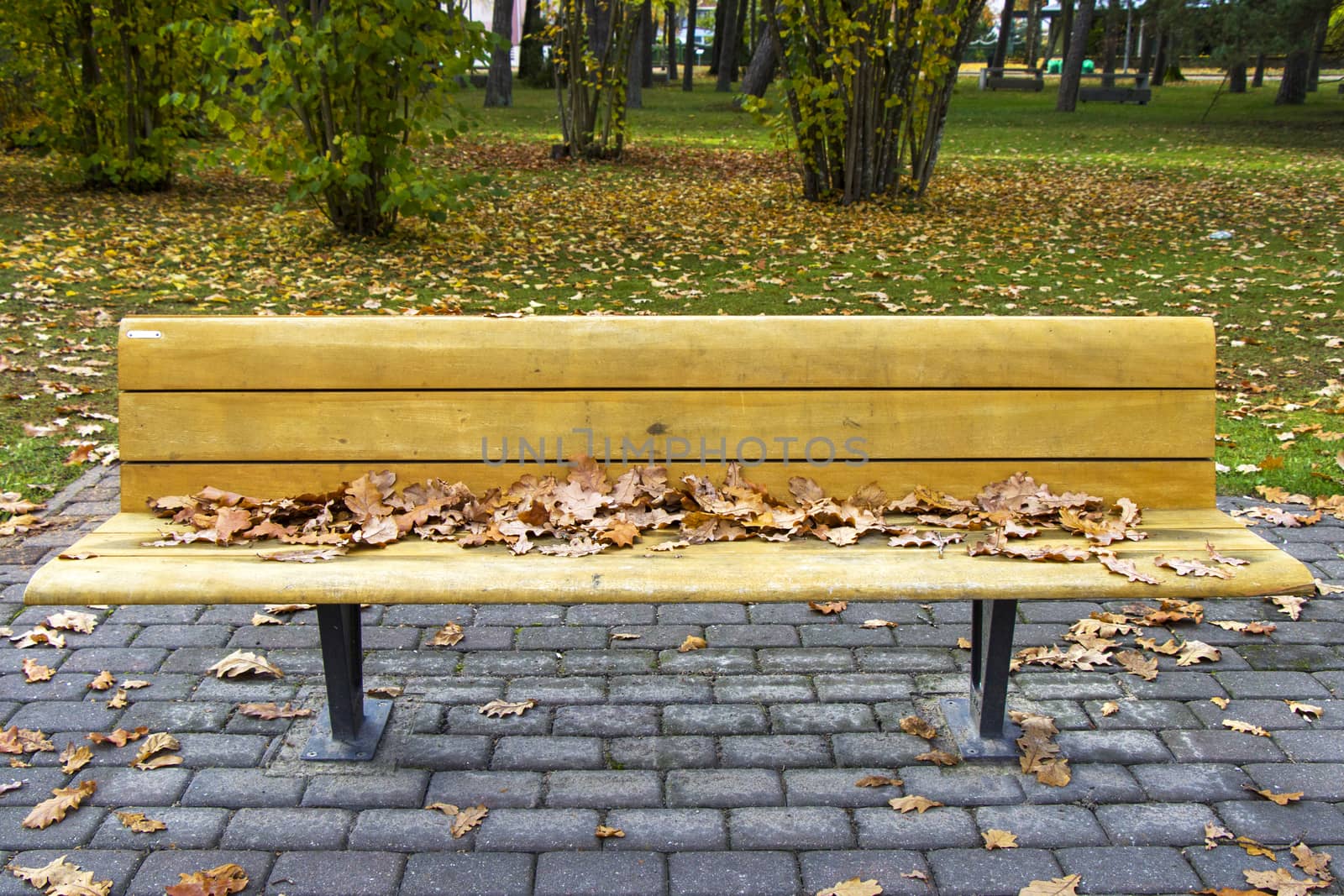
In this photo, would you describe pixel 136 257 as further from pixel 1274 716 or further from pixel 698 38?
pixel 698 38

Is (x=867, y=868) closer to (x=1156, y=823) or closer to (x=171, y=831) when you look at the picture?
(x=1156, y=823)

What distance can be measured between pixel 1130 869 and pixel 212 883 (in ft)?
6.28

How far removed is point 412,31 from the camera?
8.41 meters

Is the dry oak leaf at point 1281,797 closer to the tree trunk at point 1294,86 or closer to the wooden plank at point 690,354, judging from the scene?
the wooden plank at point 690,354

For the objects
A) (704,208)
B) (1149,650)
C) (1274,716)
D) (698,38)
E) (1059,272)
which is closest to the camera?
(1274,716)

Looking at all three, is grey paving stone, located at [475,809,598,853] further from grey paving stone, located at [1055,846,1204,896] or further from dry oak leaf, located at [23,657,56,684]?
dry oak leaf, located at [23,657,56,684]

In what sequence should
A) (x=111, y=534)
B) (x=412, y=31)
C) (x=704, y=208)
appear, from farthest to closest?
(x=704, y=208) < (x=412, y=31) < (x=111, y=534)

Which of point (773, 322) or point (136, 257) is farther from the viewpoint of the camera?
point (136, 257)

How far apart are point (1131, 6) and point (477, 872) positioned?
4457cm

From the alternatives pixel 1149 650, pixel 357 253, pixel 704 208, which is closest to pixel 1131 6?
pixel 704 208

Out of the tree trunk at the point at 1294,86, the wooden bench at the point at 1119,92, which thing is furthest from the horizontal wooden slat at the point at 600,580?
the wooden bench at the point at 1119,92

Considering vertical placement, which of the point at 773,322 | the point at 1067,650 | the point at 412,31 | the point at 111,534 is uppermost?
the point at 412,31

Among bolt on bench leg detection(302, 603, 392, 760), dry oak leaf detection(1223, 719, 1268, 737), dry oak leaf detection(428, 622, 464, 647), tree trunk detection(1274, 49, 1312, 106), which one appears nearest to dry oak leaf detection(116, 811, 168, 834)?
bolt on bench leg detection(302, 603, 392, 760)

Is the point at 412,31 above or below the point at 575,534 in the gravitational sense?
above
